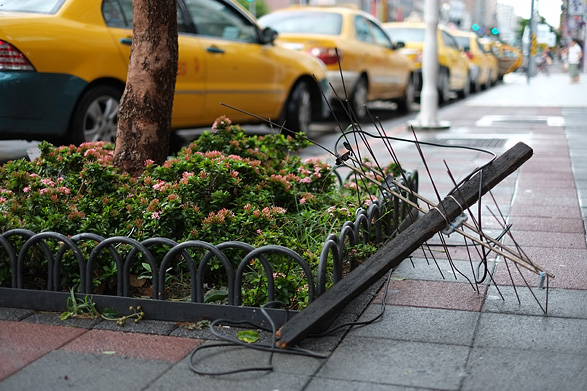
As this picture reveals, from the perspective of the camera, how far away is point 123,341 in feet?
10.8

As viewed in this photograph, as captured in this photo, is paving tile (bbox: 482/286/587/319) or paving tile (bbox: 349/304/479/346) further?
paving tile (bbox: 482/286/587/319)

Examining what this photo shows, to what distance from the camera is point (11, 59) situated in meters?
6.35

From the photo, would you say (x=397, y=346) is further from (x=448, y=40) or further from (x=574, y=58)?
(x=574, y=58)

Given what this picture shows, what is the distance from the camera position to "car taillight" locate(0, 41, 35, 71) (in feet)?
20.7

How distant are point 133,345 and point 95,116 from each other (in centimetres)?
419

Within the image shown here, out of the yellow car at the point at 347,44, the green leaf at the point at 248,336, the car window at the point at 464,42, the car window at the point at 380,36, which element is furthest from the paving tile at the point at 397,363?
the car window at the point at 464,42

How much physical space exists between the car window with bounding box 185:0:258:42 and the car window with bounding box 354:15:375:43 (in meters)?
4.07

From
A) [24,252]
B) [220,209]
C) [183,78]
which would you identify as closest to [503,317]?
[220,209]

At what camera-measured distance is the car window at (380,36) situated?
13632 mm

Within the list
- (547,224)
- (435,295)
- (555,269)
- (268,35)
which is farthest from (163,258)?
(268,35)

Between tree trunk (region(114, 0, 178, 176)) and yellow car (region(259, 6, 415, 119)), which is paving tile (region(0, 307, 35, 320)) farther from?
yellow car (region(259, 6, 415, 119))

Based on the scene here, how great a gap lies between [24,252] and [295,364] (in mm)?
1447

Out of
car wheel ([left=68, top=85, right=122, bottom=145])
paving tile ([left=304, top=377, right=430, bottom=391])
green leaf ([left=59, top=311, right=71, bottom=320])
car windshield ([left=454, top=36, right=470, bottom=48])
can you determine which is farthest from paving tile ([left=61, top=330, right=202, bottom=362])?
car windshield ([left=454, top=36, right=470, bottom=48])

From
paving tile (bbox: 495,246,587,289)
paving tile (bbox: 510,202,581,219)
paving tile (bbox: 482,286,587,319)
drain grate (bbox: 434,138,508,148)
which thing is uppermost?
paving tile (bbox: 482,286,587,319)
